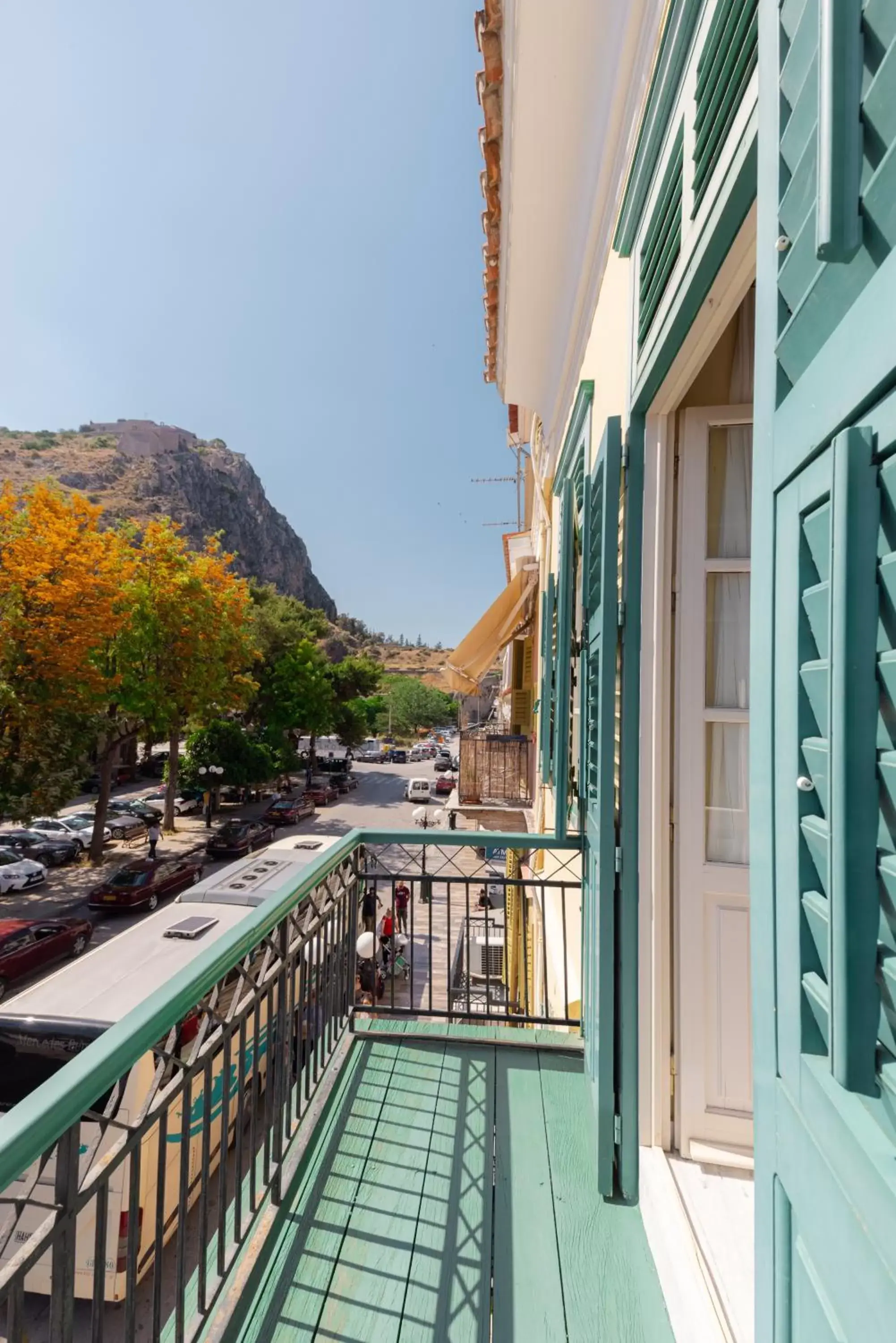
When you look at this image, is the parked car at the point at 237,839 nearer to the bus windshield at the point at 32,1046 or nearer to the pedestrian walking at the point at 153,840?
the pedestrian walking at the point at 153,840

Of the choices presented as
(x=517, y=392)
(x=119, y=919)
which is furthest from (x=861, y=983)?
(x=119, y=919)

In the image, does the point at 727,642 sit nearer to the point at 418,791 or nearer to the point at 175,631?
the point at 175,631

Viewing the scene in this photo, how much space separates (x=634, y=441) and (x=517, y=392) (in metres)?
4.19

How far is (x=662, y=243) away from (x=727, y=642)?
118 centimetres

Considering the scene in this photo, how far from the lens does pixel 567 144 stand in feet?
9.20

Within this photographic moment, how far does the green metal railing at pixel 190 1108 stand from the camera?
0.90 meters

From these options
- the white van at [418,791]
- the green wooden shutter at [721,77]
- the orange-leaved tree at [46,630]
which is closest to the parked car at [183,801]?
the white van at [418,791]

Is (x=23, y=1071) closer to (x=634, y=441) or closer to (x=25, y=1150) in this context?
(x=25, y=1150)

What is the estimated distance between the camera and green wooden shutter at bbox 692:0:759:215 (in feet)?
3.61

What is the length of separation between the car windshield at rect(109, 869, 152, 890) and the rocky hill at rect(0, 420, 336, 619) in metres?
48.0

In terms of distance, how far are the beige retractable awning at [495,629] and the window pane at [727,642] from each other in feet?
15.5

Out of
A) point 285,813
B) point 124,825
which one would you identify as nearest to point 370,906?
point 285,813

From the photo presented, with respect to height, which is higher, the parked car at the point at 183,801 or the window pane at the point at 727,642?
the window pane at the point at 727,642

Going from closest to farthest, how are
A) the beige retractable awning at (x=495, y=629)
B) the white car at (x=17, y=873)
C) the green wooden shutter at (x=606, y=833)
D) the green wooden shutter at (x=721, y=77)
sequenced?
1. the green wooden shutter at (x=721, y=77)
2. the green wooden shutter at (x=606, y=833)
3. the beige retractable awning at (x=495, y=629)
4. the white car at (x=17, y=873)
